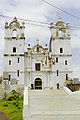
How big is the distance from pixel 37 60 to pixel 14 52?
4.00 m

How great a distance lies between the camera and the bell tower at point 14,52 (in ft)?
89.6

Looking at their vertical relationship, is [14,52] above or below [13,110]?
above

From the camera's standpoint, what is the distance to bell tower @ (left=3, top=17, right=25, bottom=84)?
89.6 feet

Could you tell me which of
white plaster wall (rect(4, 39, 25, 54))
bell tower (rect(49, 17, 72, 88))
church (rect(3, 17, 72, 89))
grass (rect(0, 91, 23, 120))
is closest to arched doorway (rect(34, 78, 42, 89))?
church (rect(3, 17, 72, 89))

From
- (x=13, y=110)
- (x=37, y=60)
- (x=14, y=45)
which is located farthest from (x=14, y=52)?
(x=13, y=110)

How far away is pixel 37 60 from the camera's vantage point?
28766mm

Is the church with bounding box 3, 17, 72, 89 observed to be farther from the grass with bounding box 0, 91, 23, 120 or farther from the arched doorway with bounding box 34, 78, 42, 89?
the grass with bounding box 0, 91, 23, 120

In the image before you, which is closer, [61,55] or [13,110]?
[13,110]

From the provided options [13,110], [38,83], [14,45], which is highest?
[14,45]

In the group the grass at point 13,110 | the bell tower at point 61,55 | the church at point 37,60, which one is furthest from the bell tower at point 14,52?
the grass at point 13,110

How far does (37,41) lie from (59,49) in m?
3.97

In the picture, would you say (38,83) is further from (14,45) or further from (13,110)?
(13,110)

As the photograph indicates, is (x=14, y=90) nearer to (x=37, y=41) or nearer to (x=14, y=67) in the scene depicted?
(x=14, y=67)

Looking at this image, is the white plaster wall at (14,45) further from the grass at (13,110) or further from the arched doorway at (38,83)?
the grass at (13,110)
